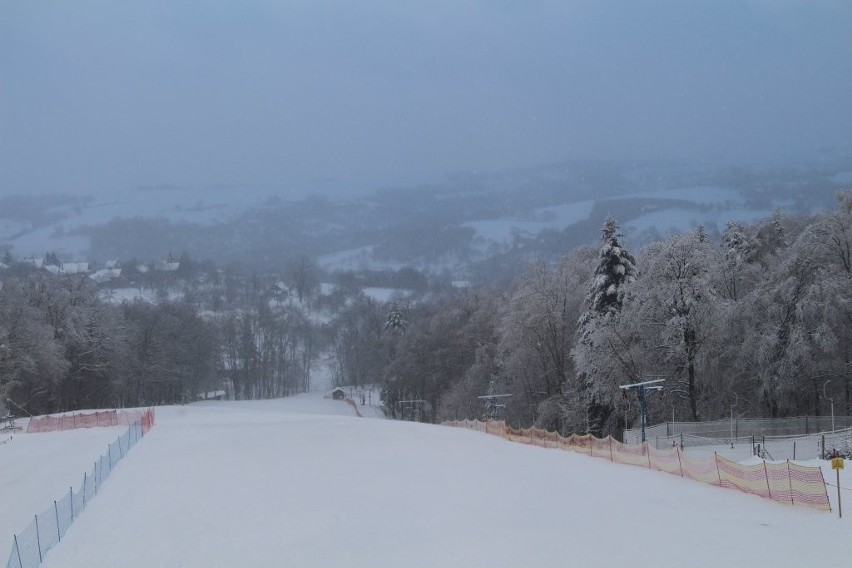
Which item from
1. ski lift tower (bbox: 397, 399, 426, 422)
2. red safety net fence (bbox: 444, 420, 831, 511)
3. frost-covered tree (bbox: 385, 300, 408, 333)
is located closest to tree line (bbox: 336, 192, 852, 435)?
red safety net fence (bbox: 444, 420, 831, 511)

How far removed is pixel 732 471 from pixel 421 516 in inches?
414

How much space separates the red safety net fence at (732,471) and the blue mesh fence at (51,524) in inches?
771

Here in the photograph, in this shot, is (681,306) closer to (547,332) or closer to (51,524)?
(547,332)

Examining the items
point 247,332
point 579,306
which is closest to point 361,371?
point 247,332

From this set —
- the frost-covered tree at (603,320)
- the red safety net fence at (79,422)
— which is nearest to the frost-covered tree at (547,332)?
the frost-covered tree at (603,320)

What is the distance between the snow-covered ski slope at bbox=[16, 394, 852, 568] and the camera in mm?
18891

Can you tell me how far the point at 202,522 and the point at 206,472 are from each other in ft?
28.5

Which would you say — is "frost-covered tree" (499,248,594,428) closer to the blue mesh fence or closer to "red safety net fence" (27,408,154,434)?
"red safety net fence" (27,408,154,434)

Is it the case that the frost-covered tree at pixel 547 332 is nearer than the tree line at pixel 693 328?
No

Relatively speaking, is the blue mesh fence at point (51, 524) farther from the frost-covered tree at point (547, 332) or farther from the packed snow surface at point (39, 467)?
the frost-covered tree at point (547, 332)

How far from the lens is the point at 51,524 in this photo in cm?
2358

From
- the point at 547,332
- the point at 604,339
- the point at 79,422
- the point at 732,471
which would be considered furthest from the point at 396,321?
the point at 732,471

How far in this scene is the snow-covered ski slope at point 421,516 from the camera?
18891 millimetres

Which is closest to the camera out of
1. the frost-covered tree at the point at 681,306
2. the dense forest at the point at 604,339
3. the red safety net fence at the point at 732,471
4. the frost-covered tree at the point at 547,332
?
the red safety net fence at the point at 732,471
